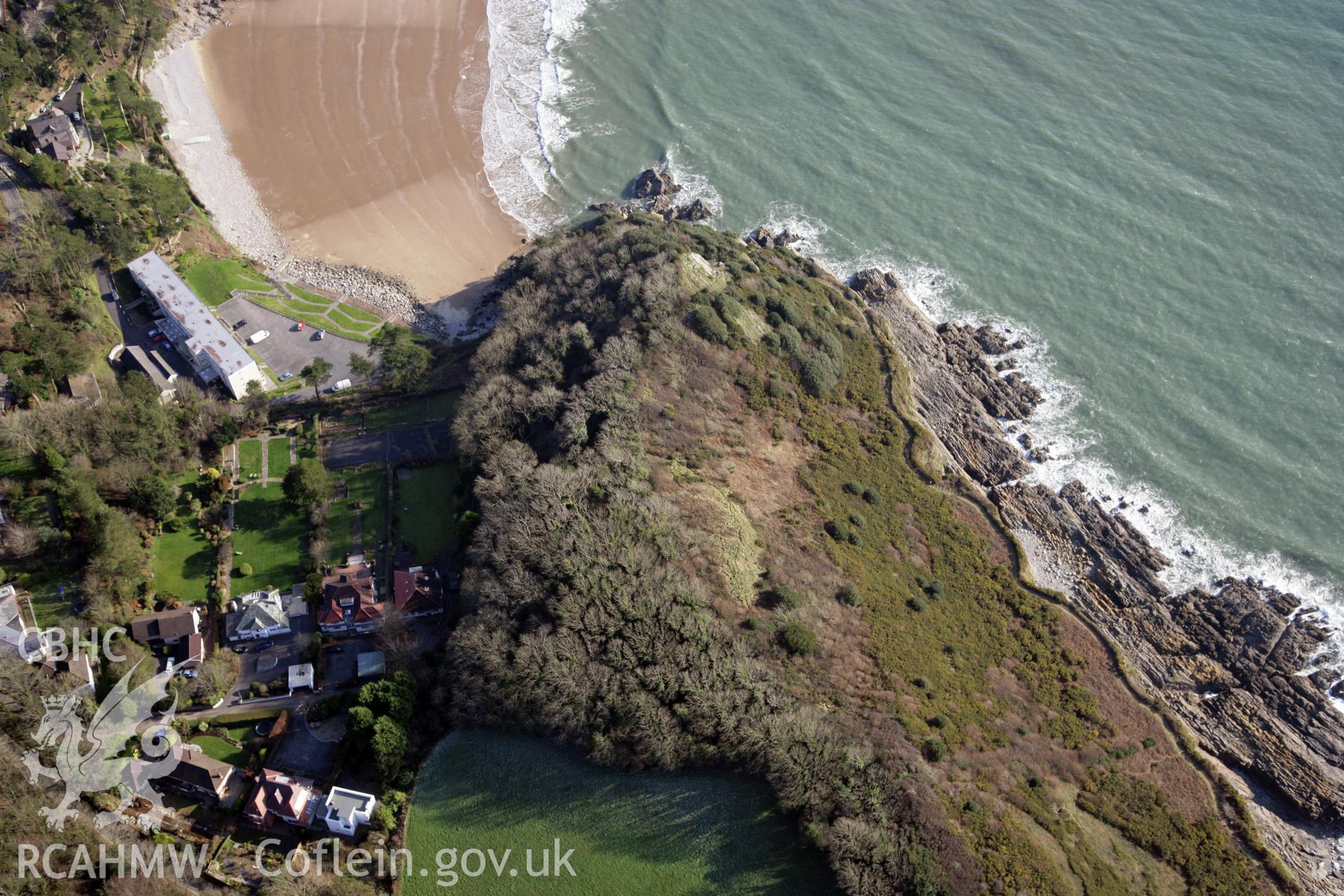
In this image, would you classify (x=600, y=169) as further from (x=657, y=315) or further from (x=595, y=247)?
(x=657, y=315)

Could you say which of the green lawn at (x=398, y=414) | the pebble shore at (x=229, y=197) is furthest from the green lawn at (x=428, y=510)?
the pebble shore at (x=229, y=197)

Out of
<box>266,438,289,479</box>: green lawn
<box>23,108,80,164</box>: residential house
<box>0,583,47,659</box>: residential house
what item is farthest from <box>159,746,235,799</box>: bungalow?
<box>23,108,80,164</box>: residential house

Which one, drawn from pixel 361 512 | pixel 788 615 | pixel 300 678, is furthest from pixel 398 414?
pixel 788 615

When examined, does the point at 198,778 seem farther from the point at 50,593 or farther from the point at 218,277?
the point at 218,277

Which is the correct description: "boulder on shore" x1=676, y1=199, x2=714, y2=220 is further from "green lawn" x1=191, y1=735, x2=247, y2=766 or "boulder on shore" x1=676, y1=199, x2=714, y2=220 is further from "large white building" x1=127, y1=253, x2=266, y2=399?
"green lawn" x1=191, y1=735, x2=247, y2=766

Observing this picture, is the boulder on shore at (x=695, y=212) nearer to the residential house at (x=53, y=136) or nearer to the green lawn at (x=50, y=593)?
the residential house at (x=53, y=136)

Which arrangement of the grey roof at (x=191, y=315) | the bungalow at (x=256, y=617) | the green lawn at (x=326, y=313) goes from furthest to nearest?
the green lawn at (x=326, y=313) < the grey roof at (x=191, y=315) < the bungalow at (x=256, y=617)

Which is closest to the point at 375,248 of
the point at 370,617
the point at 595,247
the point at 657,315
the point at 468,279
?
the point at 468,279
